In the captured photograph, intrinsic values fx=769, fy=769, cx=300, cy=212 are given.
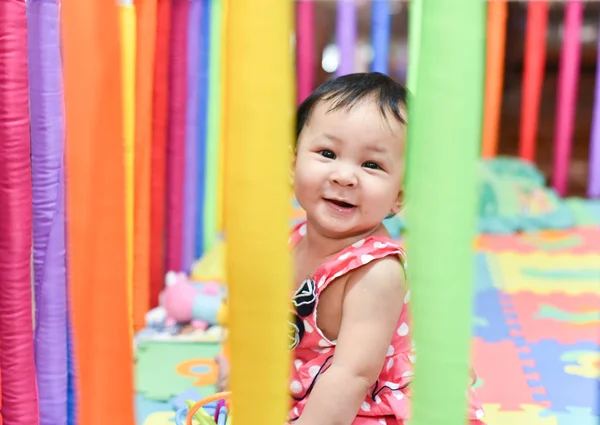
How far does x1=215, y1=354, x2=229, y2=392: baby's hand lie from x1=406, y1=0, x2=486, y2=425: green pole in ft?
2.24

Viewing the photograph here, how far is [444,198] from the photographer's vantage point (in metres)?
0.52

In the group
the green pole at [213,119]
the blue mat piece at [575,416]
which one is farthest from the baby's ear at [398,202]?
the green pole at [213,119]

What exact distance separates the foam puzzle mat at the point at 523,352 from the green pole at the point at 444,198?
0.62 meters

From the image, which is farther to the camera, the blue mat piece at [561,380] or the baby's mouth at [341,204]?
the blue mat piece at [561,380]

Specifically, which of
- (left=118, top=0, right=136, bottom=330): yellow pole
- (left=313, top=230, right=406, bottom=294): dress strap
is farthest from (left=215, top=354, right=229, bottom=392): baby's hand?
(left=313, top=230, right=406, bottom=294): dress strap

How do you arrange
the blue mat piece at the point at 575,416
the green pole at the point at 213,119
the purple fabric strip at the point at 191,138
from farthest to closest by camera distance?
the green pole at the point at 213,119, the purple fabric strip at the point at 191,138, the blue mat piece at the point at 575,416

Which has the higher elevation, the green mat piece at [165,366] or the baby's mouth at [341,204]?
the baby's mouth at [341,204]

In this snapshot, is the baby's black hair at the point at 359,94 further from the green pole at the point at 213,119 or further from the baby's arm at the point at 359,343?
the green pole at the point at 213,119

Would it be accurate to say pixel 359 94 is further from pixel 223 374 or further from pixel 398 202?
pixel 223 374

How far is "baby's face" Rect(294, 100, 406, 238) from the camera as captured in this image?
0.85 meters

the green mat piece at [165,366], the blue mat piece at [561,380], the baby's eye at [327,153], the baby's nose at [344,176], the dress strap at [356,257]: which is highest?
the baby's eye at [327,153]

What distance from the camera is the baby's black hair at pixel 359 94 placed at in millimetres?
867

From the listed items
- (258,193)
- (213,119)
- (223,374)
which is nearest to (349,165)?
(258,193)

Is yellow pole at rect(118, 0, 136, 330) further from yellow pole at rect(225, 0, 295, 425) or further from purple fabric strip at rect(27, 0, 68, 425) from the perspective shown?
yellow pole at rect(225, 0, 295, 425)
